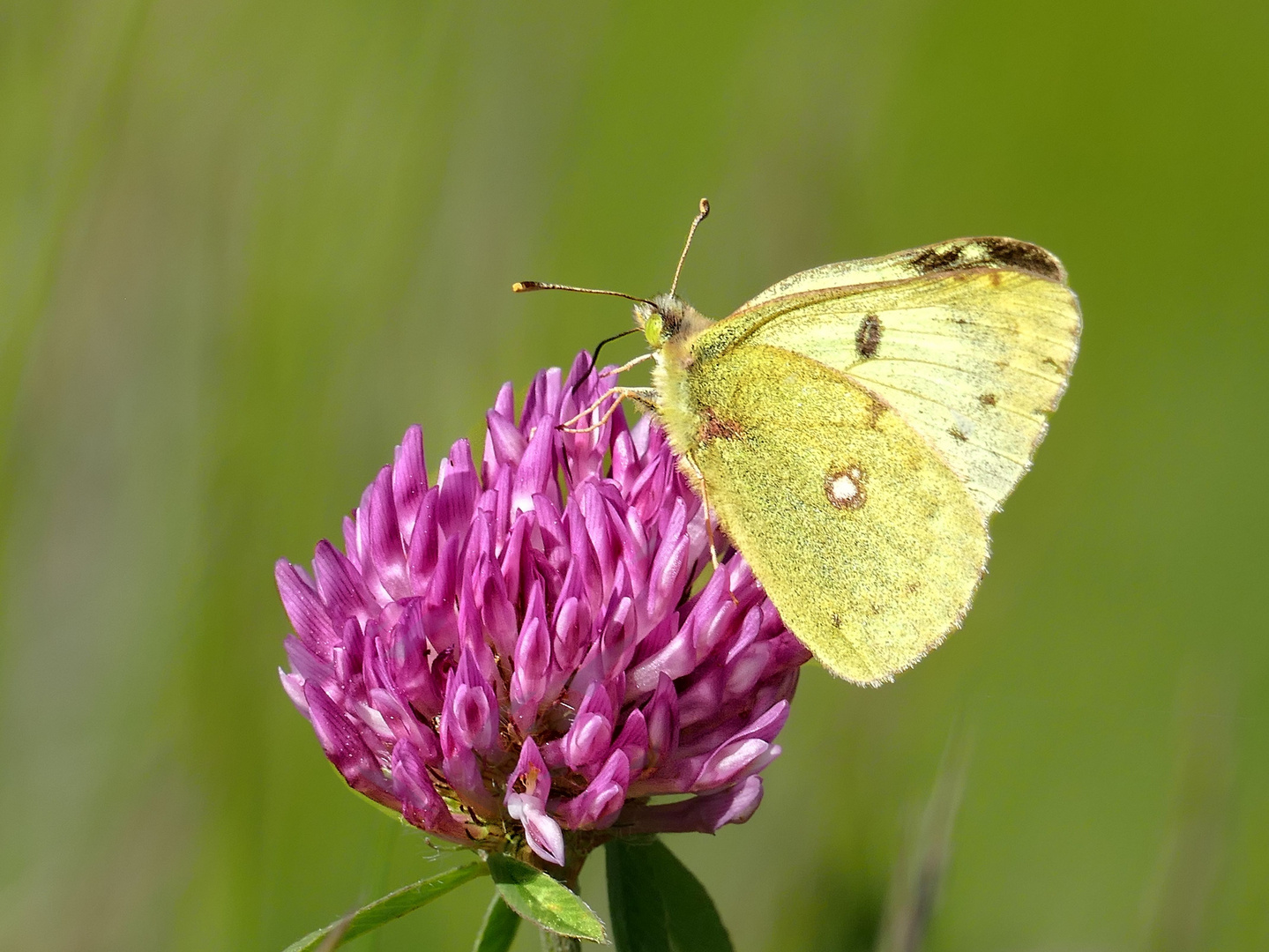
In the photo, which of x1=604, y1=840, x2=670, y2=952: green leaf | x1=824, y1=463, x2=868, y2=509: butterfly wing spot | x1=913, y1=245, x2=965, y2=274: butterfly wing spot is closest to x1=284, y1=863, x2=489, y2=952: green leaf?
→ x1=604, y1=840, x2=670, y2=952: green leaf

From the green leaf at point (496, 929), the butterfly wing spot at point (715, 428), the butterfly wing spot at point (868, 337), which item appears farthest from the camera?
the butterfly wing spot at point (868, 337)

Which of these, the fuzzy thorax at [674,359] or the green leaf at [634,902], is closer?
the green leaf at [634,902]

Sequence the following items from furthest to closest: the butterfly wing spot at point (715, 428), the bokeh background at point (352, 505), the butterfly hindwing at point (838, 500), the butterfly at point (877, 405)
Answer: the bokeh background at point (352, 505) < the butterfly wing spot at point (715, 428) < the butterfly at point (877, 405) < the butterfly hindwing at point (838, 500)

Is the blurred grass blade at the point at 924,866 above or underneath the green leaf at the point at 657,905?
above

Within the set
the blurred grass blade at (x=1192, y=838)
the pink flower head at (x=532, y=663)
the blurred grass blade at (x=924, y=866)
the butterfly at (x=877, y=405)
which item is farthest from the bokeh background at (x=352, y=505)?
the butterfly at (x=877, y=405)

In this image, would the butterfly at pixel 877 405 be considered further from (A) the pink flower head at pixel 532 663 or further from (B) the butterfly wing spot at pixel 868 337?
(A) the pink flower head at pixel 532 663

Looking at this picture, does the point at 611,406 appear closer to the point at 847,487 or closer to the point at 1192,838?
the point at 847,487

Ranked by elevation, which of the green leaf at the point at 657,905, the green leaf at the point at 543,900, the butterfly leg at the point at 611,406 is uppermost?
the butterfly leg at the point at 611,406

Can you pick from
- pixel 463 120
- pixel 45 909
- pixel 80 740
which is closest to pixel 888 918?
pixel 45 909
